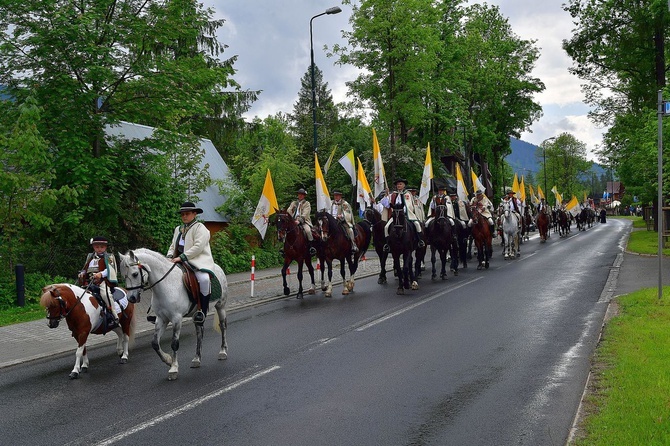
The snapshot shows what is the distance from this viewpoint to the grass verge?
5.67 m

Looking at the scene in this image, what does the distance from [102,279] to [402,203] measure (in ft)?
28.3

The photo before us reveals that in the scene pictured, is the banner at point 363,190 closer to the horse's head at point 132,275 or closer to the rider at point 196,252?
the rider at point 196,252

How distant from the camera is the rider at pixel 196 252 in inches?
361

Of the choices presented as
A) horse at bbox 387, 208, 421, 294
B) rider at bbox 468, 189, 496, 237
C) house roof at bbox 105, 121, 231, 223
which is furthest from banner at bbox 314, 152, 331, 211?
house roof at bbox 105, 121, 231, 223

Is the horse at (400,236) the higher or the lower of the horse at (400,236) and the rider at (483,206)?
the lower

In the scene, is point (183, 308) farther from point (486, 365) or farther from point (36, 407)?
point (486, 365)

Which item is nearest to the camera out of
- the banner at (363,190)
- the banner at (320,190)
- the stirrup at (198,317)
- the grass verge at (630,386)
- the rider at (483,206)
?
the grass verge at (630,386)

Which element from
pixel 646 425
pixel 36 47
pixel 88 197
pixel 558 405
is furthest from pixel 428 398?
pixel 36 47

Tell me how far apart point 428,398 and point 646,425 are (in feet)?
7.75

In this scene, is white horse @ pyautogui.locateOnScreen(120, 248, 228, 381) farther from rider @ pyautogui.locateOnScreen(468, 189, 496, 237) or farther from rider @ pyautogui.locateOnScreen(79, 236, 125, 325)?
rider @ pyautogui.locateOnScreen(468, 189, 496, 237)

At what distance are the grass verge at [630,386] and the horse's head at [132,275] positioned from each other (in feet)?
17.9

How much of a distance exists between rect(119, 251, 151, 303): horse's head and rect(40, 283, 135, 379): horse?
1.32 meters

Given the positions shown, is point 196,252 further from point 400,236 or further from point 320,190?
point 320,190

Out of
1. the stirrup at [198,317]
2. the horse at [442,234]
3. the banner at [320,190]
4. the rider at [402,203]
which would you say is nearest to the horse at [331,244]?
the rider at [402,203]
